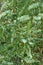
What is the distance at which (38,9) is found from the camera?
2.56 m

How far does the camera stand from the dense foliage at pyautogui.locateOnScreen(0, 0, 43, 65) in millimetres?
2431

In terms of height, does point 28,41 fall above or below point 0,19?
below

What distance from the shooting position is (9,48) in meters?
2.59

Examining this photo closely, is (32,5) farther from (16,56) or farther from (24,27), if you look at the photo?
(16,56)

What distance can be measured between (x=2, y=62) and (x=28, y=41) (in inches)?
14.1

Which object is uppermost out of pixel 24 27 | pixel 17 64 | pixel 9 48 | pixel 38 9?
pixel 38 9

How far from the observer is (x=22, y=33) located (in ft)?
7.96

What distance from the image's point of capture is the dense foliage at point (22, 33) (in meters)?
2.43

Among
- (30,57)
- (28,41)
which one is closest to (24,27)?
(28,41)

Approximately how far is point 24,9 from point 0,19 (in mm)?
349

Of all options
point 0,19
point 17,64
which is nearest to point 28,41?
point 17,64

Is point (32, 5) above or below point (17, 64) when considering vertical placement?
above

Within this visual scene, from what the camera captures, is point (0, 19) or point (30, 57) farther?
point (0, 19)

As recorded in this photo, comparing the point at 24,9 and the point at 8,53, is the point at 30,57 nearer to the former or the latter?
the point at 8,53
